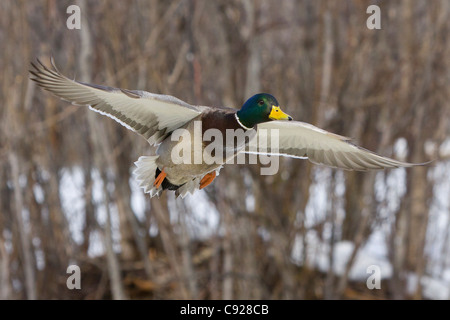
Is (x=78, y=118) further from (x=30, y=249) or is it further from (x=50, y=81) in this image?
(x=50, y=81)

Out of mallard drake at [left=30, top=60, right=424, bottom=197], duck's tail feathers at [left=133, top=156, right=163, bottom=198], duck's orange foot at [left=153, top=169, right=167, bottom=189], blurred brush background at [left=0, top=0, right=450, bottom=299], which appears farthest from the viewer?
blurred brush background at [left=0, top=0, right=450, bottom=299]

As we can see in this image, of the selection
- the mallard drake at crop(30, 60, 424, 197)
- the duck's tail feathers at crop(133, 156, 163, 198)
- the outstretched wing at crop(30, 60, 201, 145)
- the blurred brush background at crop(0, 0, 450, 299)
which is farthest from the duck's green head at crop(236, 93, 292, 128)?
the blurred brush background at crop(0, 0, 450, 299)

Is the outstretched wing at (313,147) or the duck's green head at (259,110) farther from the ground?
the duck's green head at (259,110)

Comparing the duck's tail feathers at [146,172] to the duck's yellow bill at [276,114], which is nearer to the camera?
the duck's yellow bill at [276,114]

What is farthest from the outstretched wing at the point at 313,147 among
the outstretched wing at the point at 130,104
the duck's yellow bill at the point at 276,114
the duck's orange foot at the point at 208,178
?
the duck's yellow bill at the point at 276,114

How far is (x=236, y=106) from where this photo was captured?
616 cm

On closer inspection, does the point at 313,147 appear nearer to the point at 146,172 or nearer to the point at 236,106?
the point at 146,172

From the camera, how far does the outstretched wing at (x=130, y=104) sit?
2.90m

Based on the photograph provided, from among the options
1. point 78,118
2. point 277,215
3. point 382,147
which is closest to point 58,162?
point 78,118

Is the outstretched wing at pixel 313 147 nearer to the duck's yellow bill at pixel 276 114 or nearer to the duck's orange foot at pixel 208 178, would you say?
the duck's orange foot at pixel 208 178

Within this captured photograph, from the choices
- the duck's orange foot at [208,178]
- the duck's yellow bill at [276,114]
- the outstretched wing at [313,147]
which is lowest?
the duck's orange foot at [208,178]

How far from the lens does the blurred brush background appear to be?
250 inches

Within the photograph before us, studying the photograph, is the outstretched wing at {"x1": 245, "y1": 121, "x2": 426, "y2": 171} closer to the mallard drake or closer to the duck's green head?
the mallard drake
